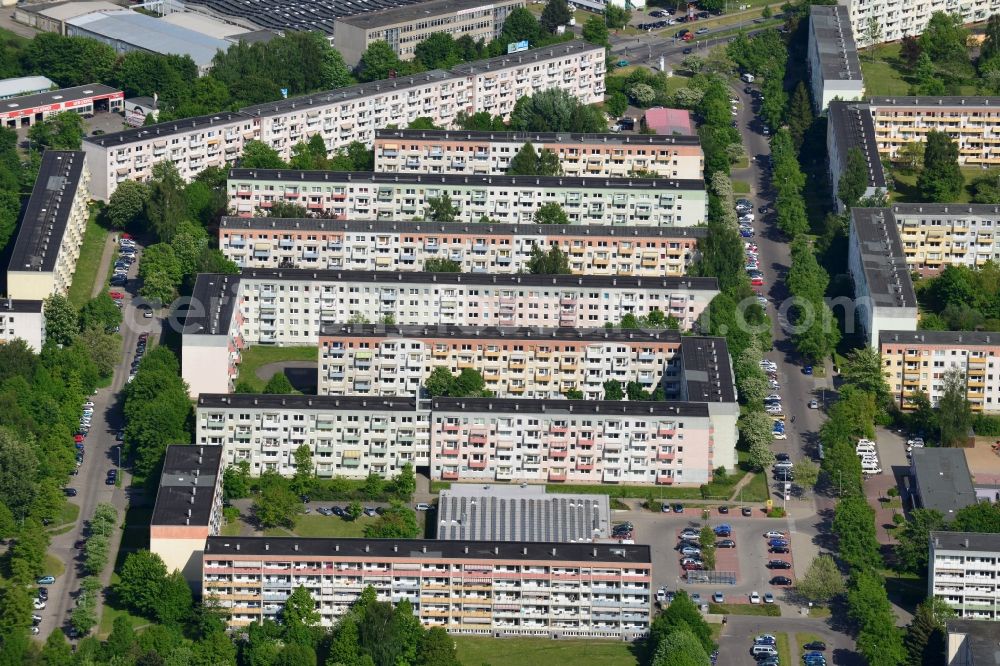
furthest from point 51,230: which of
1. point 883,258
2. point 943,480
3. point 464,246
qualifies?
point 943,480

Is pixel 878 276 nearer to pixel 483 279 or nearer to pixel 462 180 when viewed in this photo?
pixel 483 279

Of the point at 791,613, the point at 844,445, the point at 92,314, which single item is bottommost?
the point at 791,613

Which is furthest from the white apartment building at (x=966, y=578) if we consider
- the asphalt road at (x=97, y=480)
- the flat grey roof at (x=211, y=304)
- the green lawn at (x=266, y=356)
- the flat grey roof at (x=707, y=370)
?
the flat grey roof at (x=211, y=304)

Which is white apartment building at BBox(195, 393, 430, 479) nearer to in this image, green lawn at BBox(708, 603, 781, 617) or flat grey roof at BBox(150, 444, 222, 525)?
flat grey roof at BBox(150, 444, 222, 525)

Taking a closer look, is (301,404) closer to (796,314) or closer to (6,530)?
(6,530)

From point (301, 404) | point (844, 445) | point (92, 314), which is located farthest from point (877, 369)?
point (92, 314)

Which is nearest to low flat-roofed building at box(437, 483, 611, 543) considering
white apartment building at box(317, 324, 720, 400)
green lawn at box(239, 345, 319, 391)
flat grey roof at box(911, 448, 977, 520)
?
white apartment building at box(317, 324, 720, 400)

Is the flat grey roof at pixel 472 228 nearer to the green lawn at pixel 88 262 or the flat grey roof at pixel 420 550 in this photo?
the green lawn at pixel 88 262
